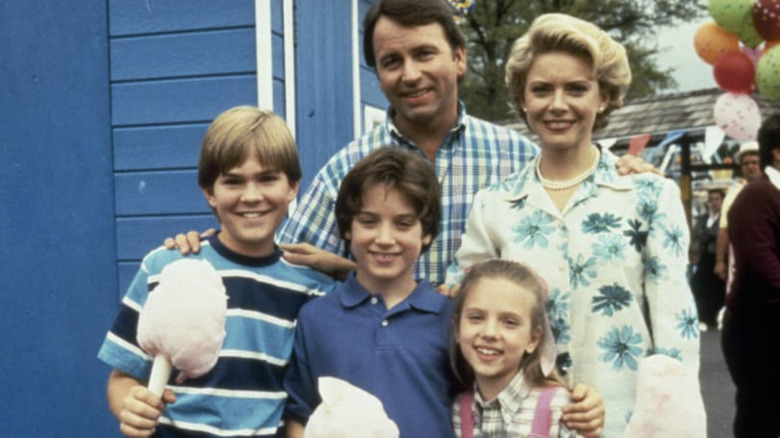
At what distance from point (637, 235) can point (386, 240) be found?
2.06ft

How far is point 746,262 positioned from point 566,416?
8.53 feet

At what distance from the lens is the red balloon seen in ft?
27.3

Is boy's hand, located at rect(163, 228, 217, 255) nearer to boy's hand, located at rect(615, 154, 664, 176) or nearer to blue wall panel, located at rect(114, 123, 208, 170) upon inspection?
boy's hand, located at rect(615, 154, 664, 176)

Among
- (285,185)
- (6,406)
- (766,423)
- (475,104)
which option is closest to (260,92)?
(285,185)

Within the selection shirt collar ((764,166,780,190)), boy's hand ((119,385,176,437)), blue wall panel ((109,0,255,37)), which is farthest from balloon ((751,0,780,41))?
boy's hand ((119,385,176,437))

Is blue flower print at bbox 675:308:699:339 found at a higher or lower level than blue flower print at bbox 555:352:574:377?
higher

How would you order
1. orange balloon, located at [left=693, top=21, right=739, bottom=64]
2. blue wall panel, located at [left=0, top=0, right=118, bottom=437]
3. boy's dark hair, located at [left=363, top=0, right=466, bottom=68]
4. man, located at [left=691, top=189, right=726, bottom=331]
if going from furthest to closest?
man, located at [left=691, top=189, right=726, bottom=331] → orange balloon, located at [left=693, top=21, right=739, bottom=64] → blue wall panel, located at [left=0, top=0, right=118, bottom=437] → boy's dark hair, located at [left=363, top=0, right=466, bottom=68]

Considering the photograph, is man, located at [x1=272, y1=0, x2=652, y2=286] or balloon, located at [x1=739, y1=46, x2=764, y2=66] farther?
balloon, located at [x1=739, y1=46, x2=764, y2=66]

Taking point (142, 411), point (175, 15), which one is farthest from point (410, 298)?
point (175, 15)

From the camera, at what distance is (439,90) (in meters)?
2.76

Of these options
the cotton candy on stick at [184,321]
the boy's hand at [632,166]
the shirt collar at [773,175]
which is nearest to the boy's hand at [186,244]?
the cotton candy on stick at [184,321]

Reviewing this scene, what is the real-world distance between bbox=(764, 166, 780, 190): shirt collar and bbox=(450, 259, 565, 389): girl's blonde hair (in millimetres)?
2563

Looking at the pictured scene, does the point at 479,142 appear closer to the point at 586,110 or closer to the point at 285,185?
the point at 586,110

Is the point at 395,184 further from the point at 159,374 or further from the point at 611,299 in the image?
the point at 159,374
